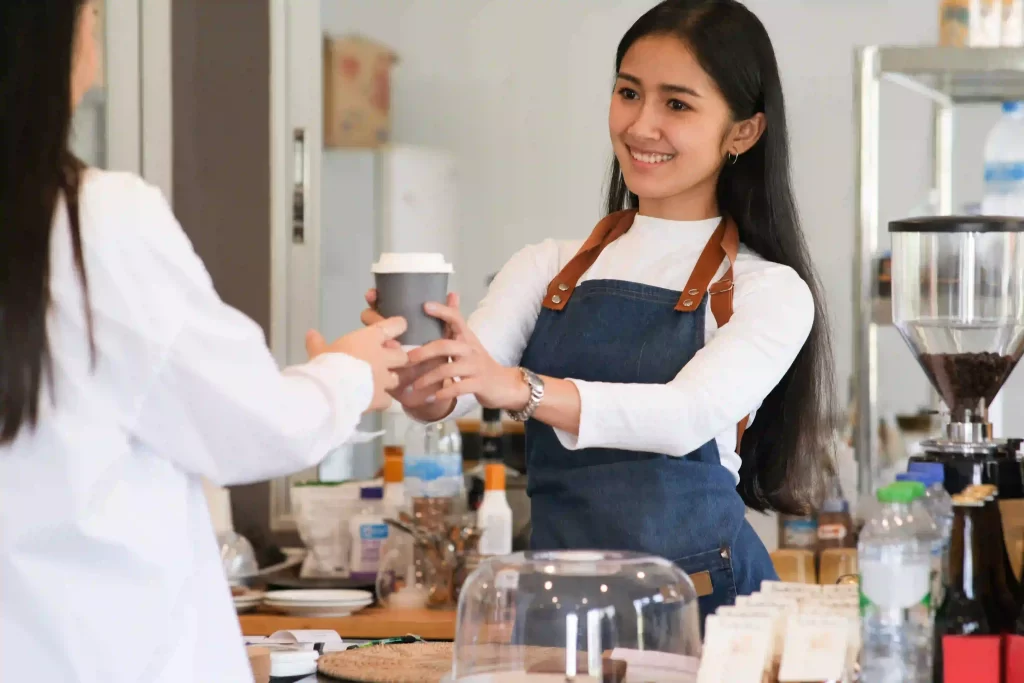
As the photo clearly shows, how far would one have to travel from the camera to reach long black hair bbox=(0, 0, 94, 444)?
1.17m

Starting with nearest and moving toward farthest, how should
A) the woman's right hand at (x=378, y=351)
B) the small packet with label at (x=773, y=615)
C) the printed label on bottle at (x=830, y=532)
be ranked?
the small packet with label at (x=773, y=615), the woman's right hand at (x=378, y=351), the printed label on bottle at (x=830, y=532)

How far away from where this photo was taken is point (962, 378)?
1595mm

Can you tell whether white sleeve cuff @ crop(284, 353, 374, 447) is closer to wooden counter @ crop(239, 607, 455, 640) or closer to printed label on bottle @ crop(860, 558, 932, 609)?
printed label on bottle @ crop(860, 558, 932, 609)

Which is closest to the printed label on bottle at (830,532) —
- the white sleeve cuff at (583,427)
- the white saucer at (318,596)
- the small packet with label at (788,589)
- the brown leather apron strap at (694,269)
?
the white saucer at (318,596)

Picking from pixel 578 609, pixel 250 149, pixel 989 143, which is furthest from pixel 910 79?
pixel 578 609

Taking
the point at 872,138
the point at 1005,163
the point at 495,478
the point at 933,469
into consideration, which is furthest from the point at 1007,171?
the point at 933,469

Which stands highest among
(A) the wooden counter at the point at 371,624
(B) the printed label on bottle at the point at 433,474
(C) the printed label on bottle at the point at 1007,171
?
(C) the printed label on bottle at the point at 1007,171

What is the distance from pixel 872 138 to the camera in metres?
3.13

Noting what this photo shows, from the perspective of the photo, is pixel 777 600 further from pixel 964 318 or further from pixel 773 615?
pixel 964 318

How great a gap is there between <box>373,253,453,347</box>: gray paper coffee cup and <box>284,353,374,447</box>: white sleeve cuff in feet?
0.48

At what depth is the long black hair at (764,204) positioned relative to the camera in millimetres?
1921

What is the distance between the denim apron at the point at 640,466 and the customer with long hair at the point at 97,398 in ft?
2.21

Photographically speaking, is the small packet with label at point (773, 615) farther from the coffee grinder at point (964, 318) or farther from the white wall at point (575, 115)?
the white wall at point (575, 115)

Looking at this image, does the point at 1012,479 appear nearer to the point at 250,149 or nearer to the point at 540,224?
the point at 250,149
